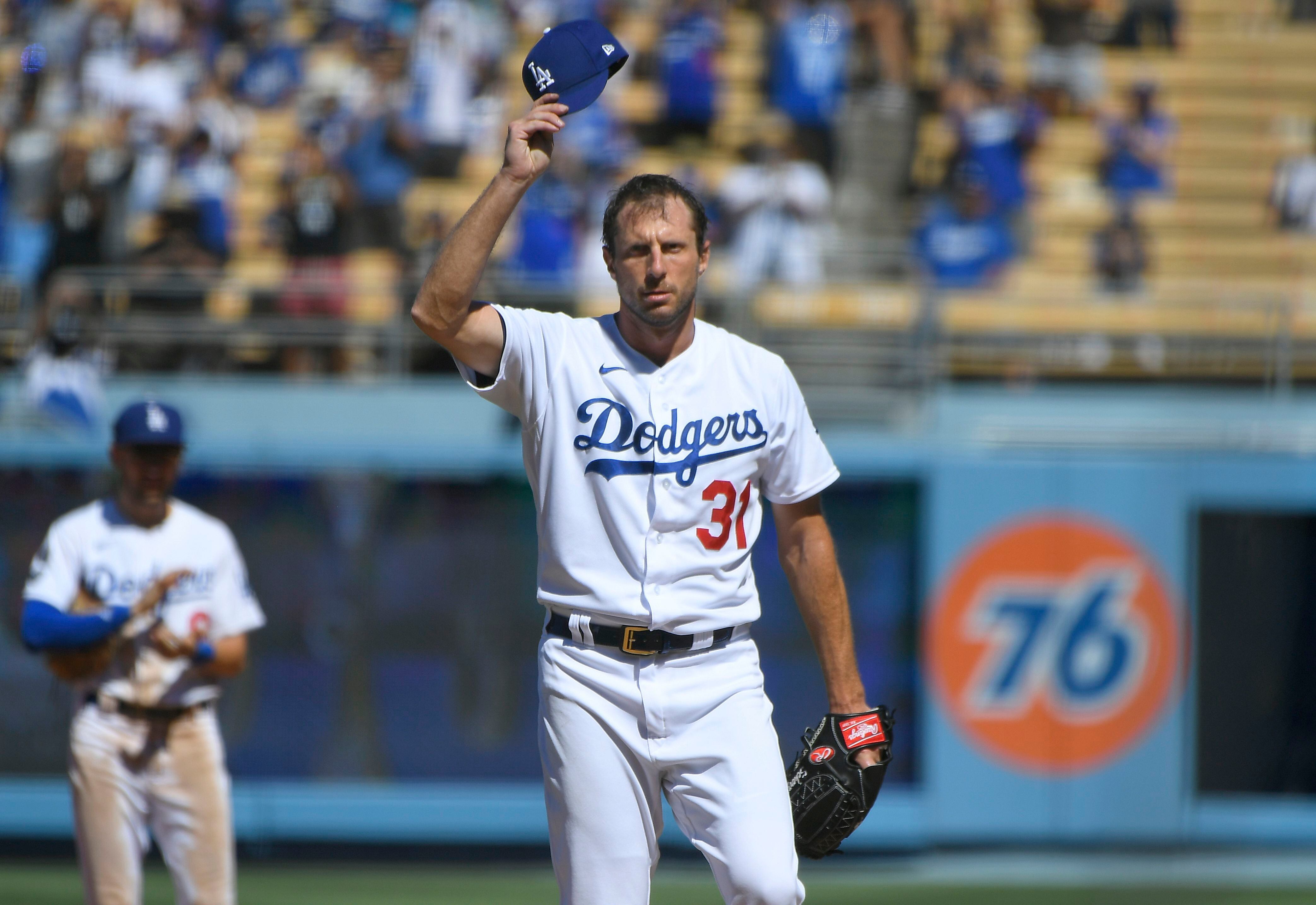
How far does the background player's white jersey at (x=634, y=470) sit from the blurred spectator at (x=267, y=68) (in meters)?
9.26

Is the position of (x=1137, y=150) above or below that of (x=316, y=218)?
above

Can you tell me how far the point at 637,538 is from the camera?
Answer: 11.8 ft

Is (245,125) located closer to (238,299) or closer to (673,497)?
(238,299)

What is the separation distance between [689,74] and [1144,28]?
4.02 meters

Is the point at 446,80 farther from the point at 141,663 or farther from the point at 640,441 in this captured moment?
the point at 640,441

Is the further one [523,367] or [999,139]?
[999,139]

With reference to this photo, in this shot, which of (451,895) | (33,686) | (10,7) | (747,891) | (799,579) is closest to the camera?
(747,891)

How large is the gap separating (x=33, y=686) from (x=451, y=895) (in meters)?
2.56

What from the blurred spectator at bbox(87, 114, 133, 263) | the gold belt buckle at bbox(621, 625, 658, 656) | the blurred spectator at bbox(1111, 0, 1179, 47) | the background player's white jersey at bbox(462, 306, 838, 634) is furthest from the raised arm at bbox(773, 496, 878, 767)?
the blurred spectator at bbox(1111, 0, 1179, 47)

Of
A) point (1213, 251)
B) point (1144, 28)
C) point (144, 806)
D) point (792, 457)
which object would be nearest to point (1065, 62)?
point (1144, 28)

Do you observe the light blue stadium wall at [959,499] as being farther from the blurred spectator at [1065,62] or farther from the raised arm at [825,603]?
the blurred spectator at [1065,62]

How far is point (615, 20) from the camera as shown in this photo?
488 inches

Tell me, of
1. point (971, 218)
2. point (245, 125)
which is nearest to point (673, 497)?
point (971, 218)

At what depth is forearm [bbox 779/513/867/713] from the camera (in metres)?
3.80
